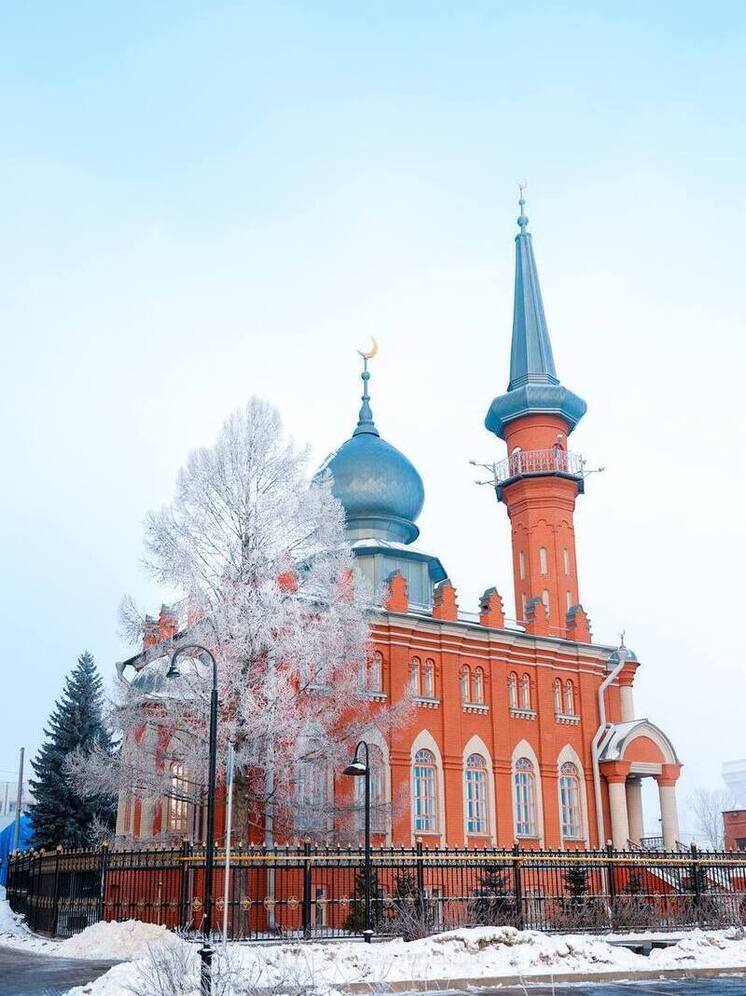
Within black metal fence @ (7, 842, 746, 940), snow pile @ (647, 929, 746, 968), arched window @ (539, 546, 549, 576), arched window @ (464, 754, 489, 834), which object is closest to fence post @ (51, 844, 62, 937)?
black metal fence @ (7, 842, 746, 940)

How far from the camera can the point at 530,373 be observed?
39.5m

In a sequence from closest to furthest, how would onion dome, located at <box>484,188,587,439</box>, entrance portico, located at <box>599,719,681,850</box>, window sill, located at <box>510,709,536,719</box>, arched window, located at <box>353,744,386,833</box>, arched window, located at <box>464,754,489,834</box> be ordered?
arched window, located at <box>353,744,386,833</box>, arched window, located at <box>464,754,489,834</box>, window sill, located at <box>510,709,536,719</box>, entrance portico, located at <box>599,719,681,850</box>, onion dome, located at <box>484,188,587,439</box>

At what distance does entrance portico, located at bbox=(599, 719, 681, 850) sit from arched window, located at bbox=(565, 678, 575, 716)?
1.34 meters

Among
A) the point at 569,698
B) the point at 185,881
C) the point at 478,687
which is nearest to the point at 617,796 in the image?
the point at 569,698

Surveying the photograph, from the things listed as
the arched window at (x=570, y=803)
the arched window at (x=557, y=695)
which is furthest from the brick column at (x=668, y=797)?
the arched window at (x=557, y=695)

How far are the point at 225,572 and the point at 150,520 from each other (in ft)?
6.42

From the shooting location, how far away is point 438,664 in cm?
3114

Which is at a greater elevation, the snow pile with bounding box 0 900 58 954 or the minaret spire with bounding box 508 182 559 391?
the minaret spire with bounding box 508 182 559 391

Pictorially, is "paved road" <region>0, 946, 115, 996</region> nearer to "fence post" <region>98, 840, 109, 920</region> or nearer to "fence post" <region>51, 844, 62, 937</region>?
"fence post" <region>98, 840, 109, 920</region>

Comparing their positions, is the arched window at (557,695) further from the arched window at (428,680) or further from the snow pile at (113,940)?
the snow pile at (113,940)

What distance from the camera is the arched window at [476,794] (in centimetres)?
3034

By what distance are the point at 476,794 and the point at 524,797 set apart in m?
1.91

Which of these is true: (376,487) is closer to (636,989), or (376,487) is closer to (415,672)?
(415,672)

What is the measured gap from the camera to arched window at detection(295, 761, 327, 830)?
77.9 feet
